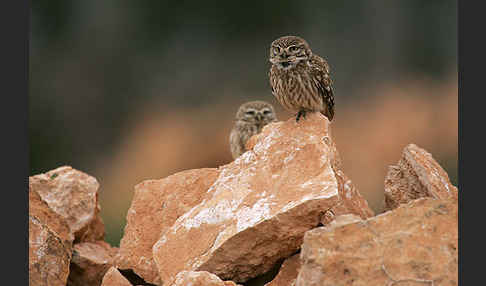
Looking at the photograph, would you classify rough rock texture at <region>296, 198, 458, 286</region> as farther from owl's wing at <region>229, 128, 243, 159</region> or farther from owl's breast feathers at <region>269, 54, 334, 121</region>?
owl's wing at <region>229, 128, 243, 159</region>

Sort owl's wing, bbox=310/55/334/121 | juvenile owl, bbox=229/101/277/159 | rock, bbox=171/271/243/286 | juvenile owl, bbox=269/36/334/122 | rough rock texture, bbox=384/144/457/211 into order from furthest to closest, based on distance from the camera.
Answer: juvenile owl, bbox=229/101/277/159, owl's wing, bbox=310/55/334/121, juvenile owl, bbox=269/36/334/122, rough rock texture, bbox=384/144/457/211, rock, bbox=171/271/243/286

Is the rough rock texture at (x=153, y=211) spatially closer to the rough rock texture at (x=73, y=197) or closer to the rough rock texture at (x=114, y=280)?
the rough rock texture at (x=114, y=280)

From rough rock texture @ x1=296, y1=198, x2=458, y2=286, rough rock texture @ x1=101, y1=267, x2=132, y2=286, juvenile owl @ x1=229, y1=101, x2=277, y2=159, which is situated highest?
juvenile owl @ x1=229, y1=101, x2=277, y2=159

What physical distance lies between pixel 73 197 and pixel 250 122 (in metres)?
1.76

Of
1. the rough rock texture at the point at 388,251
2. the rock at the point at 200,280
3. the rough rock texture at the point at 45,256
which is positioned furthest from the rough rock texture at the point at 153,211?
the rough rock texture at the point at 388,251

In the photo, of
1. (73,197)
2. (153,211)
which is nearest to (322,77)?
(153,211)

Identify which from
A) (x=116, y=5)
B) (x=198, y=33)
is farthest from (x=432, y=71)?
(x=116, y=5)

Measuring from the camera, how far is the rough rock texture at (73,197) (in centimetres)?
363

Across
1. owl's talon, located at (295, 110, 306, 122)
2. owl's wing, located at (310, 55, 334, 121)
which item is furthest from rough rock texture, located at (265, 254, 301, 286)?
owl's wing, located at (310, 55, 334, 121)

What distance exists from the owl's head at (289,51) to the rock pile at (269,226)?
34 centimetres

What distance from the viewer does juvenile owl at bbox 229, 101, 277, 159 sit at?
4930 millimetres

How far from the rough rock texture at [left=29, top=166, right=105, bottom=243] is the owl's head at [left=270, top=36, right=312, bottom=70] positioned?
1.45m

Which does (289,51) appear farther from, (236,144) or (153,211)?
(236,144)

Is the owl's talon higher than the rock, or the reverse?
the owl's talon
